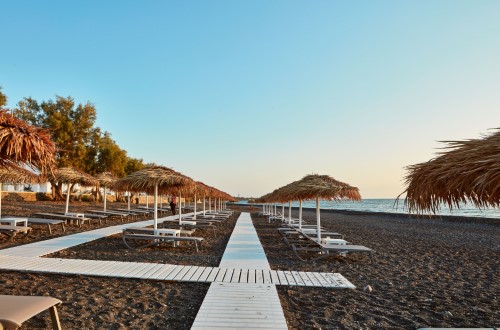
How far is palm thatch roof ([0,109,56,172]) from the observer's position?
16.7 ft

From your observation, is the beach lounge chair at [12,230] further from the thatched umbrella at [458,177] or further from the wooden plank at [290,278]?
the thatched umbrella at [458,177]

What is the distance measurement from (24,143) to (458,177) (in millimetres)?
5809

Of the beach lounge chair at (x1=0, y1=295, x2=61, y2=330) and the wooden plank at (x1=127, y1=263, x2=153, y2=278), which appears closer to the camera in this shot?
the beach lounge chair at (x1=0, y1=295, x2=61, y2=330)

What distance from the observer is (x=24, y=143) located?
5.32 m

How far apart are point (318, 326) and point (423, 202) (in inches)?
67.8

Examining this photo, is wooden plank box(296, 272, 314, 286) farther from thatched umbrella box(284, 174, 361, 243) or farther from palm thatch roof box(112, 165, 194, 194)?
palm thatch roof box(112, 165, 194, 194)

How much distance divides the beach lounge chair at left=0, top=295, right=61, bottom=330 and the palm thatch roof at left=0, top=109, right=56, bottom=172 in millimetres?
3233

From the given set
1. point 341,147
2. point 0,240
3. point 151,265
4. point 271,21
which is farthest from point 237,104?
point 151,265

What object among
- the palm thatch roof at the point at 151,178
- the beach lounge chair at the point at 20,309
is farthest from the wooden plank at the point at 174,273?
the palm thatch roof at the point at 151,178

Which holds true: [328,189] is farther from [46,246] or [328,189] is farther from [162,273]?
[46,246]

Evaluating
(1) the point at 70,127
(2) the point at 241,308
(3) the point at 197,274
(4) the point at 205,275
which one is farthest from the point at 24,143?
(1) the point at 70,127

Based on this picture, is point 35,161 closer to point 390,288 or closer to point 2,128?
point 2,128

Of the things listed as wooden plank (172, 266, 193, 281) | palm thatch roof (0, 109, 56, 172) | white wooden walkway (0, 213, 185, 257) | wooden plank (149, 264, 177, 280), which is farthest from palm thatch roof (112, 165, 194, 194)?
wooden plank (172, 266, 193, 281)

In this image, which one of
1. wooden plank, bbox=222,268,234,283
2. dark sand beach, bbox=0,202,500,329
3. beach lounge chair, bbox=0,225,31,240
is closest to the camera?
dark sand beach, bbox=0,202,500,329
